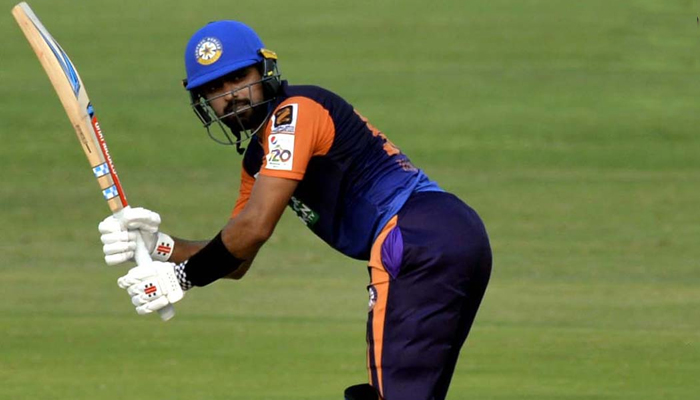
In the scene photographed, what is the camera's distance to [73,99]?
238 inches

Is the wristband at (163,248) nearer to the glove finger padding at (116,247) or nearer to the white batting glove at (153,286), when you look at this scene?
the glove finger padding at (116,247)

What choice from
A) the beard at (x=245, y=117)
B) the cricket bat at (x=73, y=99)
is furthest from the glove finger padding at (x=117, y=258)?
the beard at (x=245, y=117)

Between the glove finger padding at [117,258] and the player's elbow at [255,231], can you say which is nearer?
the player's elbow at [255,231]

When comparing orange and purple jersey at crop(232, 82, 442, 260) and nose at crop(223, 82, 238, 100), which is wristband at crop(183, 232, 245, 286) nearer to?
orange and purple jersey at crop(232, 82, 442, 260)

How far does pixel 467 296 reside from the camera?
5.54 metres

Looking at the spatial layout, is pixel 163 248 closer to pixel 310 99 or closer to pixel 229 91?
pixel 229 91

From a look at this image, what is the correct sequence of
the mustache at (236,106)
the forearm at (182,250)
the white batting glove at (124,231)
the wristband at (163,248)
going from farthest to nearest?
the forearm at (182,250), the wristband at (163,248), the white batting glove at (124,231), the mustache at (236,106)

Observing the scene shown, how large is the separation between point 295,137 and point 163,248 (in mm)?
988

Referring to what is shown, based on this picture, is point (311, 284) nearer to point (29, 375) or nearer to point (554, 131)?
point (29, 375)

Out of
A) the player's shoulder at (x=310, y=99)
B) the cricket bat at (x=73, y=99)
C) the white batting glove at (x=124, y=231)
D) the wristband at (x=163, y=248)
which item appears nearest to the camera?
the player's shoulder at (x=310, y=99)

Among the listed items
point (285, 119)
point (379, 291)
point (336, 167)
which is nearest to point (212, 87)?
point (285, 119)

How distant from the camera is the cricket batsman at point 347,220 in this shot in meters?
5.41

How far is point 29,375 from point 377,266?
321cm

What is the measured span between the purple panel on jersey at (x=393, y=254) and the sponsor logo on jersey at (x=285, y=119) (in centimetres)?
51
